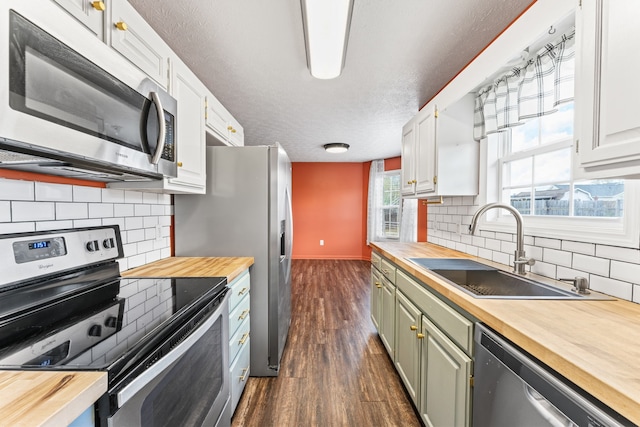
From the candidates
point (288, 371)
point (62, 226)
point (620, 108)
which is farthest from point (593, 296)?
point (62, 226)

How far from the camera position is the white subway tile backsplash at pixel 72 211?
3.77ft

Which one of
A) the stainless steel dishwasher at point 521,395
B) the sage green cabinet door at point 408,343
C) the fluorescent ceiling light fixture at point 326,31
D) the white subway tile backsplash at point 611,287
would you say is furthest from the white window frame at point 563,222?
the fluorescent ceiling light fixture at point 326,31

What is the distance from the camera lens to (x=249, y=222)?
1.90 meters

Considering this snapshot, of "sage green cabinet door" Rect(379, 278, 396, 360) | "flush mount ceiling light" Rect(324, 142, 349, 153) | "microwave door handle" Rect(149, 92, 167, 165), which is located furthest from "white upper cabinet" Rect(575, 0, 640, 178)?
"flush mount ceiling light" Rect(324, 142, 349, 153)

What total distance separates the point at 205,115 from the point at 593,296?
222 cm

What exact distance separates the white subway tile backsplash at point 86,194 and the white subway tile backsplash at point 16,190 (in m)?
0.17

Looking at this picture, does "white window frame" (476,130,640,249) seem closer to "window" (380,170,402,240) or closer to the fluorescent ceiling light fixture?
the fluorescent ceiling light fixture

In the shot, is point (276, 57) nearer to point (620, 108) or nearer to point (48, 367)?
point (620, 108)

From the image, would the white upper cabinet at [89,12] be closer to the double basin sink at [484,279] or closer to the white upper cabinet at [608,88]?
the white upper cabinet at [608,88]

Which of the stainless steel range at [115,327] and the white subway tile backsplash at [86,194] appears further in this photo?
the white subway tile backsplash at [86,194]

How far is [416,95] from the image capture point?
2496 mm

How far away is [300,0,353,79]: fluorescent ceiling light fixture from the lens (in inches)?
45.9

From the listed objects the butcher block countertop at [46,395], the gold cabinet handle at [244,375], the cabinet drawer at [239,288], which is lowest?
the gold cabinet handle at [244,375]

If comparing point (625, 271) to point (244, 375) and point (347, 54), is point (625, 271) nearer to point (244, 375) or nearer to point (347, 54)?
point (347, 54)
